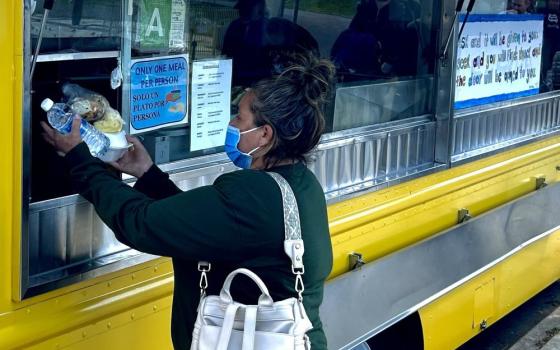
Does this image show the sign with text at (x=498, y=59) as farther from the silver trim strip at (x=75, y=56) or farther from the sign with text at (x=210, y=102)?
the silver trim strip at (x=75, y=56)

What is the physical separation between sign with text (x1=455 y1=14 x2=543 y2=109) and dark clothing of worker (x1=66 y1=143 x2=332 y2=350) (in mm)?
1890

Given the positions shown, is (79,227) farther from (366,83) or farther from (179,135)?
(366,83)

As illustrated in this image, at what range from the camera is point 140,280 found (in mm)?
2459

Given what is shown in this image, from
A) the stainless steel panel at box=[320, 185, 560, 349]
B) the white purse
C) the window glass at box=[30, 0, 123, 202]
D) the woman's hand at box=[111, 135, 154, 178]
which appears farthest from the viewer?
the stainless steel panel at box=[320, 185, 560, 349]

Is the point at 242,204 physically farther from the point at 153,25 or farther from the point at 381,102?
the point at 381,102

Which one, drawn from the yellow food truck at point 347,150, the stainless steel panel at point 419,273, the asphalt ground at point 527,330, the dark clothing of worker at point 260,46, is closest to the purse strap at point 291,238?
the yellow food truck at point 347,150

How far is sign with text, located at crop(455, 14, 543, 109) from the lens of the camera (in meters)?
3.94

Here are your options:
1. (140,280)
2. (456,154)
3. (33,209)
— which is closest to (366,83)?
(456,154)

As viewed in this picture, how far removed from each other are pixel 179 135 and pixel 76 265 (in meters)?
0.54

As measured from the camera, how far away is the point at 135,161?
2.37m

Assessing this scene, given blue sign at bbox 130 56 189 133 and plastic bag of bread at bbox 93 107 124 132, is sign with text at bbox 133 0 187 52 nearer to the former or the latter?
blue sign at bbox 130 56 189 133

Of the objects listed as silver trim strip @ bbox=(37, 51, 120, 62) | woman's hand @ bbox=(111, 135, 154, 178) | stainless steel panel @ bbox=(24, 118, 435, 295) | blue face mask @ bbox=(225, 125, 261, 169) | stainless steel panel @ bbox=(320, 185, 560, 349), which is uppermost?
silver trim strip @ bbox=(37, 51, 120, 62)

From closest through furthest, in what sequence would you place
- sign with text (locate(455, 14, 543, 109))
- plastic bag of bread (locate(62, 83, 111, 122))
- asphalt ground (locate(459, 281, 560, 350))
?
plastic bag of bread (locate(62, 83, 111, 122)) < sign with text (locate(455, 14, 543, 109)) < asphalt ground (locate(459, 281, 560, 350))

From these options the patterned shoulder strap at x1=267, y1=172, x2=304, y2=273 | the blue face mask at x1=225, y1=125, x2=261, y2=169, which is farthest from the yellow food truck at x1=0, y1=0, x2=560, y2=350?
the patterned shoulder strap at x1=267, y1=172, x2=304, y2=273
